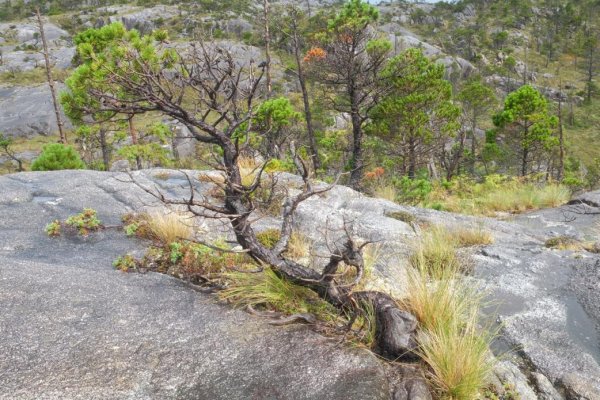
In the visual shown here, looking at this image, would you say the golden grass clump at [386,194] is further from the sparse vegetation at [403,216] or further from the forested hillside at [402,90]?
the sparse vegetation at [403,216]

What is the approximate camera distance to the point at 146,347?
2.94m

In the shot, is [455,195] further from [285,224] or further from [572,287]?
[285,224]

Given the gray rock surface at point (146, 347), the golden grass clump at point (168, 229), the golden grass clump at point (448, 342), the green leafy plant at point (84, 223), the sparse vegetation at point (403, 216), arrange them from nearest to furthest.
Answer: the gray rock surface at point (146, 347)
the golden grass clump at point (448, 342)
the golden grass clump at point (168, 229)
the green leafy plant at point (84, 223)
the sparse vegetation at point (403, 216)

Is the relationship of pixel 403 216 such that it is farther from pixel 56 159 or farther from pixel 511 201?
pixel 56 159

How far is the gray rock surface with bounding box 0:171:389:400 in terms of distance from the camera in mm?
2566

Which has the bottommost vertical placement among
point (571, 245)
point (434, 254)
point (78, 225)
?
→ point (571, 245)

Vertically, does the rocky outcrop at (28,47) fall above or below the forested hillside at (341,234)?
above

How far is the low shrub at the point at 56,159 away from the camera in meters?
11.0

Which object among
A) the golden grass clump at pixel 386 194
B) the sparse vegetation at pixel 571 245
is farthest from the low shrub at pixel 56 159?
the sparse vegetation at pixel 571 245

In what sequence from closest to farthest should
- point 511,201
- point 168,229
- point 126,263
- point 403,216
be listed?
point 126,263, point 168,229, point 403,216, point 511,201

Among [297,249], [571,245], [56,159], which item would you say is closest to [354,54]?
[56,159]

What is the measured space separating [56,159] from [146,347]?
1005 centimetres

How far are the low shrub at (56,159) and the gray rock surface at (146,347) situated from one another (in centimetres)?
785

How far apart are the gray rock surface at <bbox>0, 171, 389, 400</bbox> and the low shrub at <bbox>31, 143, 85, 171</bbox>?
7.85m
